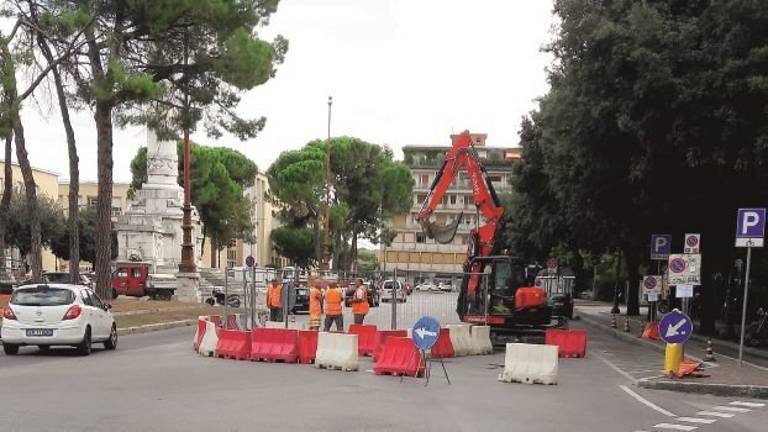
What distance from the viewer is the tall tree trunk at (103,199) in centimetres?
2978

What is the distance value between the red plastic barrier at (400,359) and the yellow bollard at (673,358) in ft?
14.8

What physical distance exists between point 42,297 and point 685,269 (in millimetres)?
13631

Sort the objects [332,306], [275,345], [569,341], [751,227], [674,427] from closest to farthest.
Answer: [674,427] < [751,227] < [275,345] < [569,341] < [332,306]

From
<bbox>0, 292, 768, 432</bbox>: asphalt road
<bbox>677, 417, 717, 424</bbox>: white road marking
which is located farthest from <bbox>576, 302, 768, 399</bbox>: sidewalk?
<bbox>677, 417, 717, 424</bbox>: white road marking

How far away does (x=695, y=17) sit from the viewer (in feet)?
62.1

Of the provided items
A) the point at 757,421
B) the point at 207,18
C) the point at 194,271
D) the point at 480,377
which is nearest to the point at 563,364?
the point at 480,377

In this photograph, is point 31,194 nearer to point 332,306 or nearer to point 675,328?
point 332,306

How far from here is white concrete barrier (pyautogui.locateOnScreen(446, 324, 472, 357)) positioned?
65.4ft

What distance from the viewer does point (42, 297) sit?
17969mm

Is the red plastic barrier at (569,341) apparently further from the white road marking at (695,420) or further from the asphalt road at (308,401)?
the white road marking at (695,420)

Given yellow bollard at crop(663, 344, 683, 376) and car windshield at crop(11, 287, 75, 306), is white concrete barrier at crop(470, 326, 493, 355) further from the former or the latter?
car windshield at crop(11, 287, 75, 306)

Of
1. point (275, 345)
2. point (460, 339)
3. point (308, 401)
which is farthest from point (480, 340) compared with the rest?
point (308, 401)

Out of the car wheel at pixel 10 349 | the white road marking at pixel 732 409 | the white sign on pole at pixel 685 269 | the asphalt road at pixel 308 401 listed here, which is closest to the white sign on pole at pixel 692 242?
the white sign on pole at pixel 685 269

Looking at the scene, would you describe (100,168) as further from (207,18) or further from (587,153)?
(587,153)
